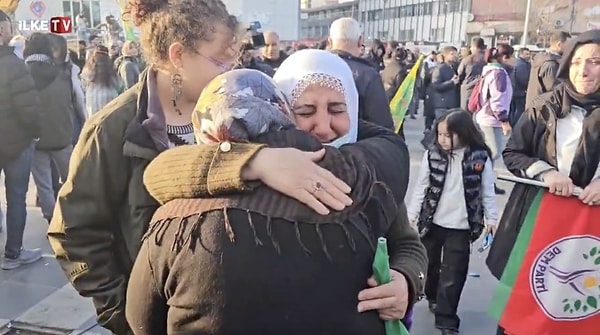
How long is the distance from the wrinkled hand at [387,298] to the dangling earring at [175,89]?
32.2 inches

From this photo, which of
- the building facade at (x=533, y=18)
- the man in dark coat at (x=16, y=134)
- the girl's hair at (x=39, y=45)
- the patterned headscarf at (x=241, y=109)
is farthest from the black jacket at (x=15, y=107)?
the building facade at (x=533, y=18)

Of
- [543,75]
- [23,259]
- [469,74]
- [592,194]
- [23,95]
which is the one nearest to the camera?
[592,194]

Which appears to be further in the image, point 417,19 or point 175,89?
point 417,19

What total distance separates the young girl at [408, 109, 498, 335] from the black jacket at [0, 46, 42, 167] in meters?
3.01

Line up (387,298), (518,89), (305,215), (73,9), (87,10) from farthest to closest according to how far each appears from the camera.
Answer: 1. (87,10)
2. (73,9)
3. (518,89)
4. (387,298)
5. (305,215)

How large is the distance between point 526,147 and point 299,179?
7.74 ft

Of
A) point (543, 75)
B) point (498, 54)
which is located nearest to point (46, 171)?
point (543, 75)

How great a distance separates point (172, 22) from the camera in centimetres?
166

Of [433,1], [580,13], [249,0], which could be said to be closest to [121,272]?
[249,0]

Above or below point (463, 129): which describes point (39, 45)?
above

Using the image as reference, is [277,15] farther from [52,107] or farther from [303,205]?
[303,205]

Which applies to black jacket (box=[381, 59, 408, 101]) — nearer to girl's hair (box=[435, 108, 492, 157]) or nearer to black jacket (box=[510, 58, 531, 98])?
black jacket (box=[510, 58, 531, 98])

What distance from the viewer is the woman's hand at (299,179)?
111 centimetres

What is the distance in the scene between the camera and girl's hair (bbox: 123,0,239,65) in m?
1.66
